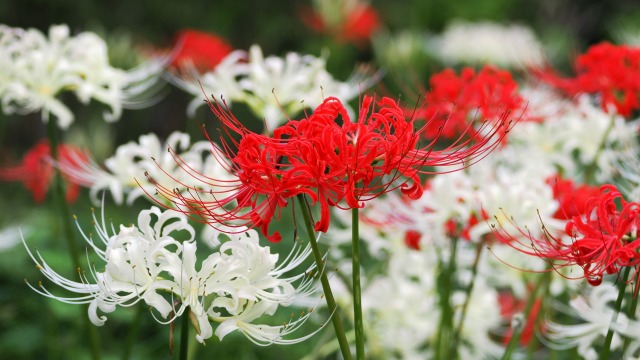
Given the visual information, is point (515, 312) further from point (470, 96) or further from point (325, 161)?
point (325, 161)

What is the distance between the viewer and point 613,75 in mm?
2424

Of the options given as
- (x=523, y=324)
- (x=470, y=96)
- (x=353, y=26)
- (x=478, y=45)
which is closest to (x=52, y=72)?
(x=470, y=96)

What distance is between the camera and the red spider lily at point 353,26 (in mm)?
7234

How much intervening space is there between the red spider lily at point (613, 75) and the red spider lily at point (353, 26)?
4763mm

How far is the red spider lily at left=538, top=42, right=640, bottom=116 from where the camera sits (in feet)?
7.89

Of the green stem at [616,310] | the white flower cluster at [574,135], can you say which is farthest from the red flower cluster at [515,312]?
the green stem at [616,310]

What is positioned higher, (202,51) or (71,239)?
(202,51)

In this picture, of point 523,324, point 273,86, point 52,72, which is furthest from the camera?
point 273,86

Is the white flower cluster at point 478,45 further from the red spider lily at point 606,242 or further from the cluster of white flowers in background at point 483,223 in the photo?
the red spider lily at point 606,242

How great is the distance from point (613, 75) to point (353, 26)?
17.6 ft

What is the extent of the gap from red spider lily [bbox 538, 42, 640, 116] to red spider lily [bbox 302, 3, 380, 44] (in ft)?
15.6

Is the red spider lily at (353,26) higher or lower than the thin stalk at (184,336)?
higher

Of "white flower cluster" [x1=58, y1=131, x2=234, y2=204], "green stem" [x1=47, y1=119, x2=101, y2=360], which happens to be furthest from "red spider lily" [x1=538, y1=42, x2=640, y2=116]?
"green stem" [x1=47, y1=119, x2=101, y2=360]

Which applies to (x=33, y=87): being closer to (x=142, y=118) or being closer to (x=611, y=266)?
(x=611, y=266)
